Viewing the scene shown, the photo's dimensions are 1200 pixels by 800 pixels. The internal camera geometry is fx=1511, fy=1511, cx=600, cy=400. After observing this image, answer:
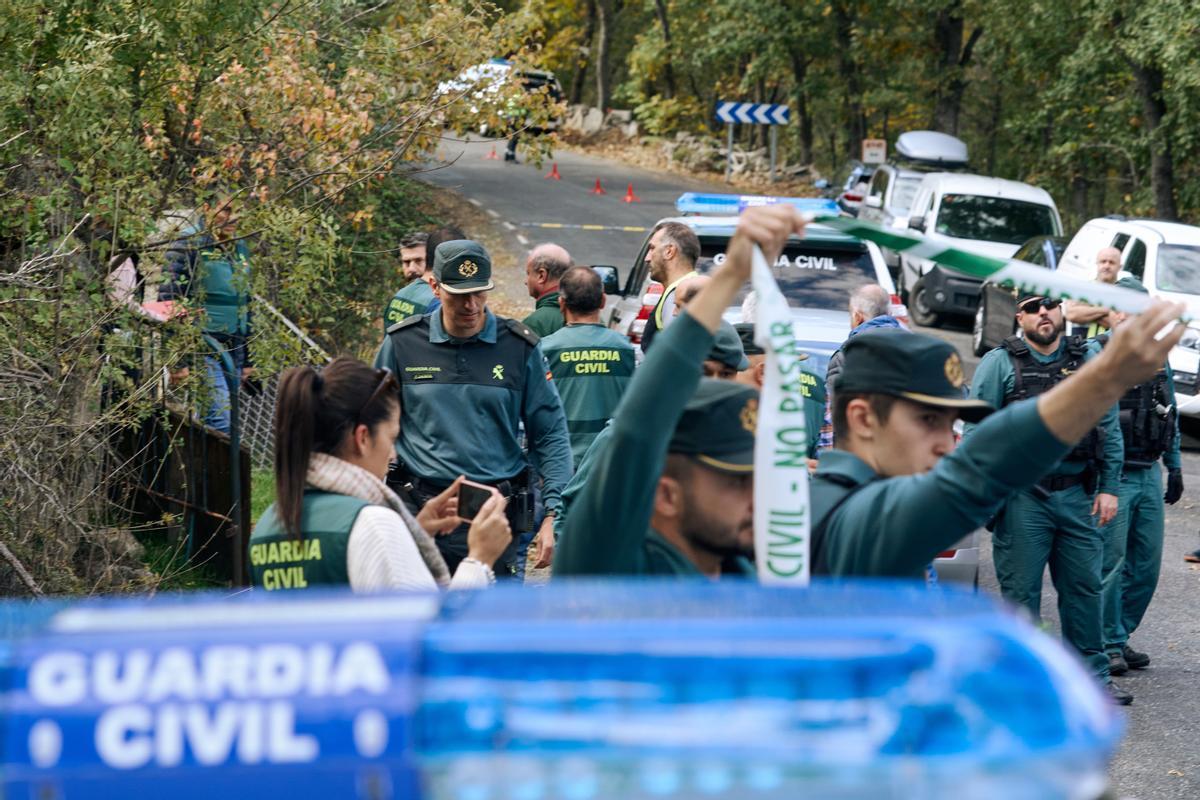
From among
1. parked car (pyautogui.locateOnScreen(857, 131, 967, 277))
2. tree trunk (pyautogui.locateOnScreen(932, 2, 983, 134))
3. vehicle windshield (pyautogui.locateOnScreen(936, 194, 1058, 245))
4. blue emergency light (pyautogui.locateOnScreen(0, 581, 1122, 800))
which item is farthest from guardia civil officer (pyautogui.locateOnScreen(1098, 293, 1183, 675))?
tree trunk (pyautogui.locateOnScreen(932, 2, 983, 134))

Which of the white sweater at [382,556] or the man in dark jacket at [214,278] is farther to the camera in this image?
the man in dark jacket at [214,278]

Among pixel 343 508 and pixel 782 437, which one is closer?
pixel 782 437

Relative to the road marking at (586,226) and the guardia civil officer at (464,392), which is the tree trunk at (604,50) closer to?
the road marking at (586,226)

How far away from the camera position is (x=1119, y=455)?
6938 millimetres

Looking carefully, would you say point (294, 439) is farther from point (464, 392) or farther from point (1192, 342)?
point (1192, 342)

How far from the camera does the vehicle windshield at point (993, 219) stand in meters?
21.4

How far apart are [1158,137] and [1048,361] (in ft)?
54.9

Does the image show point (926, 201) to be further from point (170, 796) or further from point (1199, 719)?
point (170, 796)

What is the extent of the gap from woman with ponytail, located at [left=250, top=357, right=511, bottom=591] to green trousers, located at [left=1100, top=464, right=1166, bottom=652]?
4450 millimetres

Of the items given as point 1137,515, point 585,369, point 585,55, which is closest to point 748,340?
point 585,369

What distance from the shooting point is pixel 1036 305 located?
689 cm

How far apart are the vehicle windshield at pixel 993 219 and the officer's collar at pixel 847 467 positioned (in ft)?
60.8

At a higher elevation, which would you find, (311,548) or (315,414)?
(315,414)

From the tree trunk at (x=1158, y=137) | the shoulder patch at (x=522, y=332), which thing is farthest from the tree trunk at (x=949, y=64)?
the shoulder patch at (x=522, y=332)
